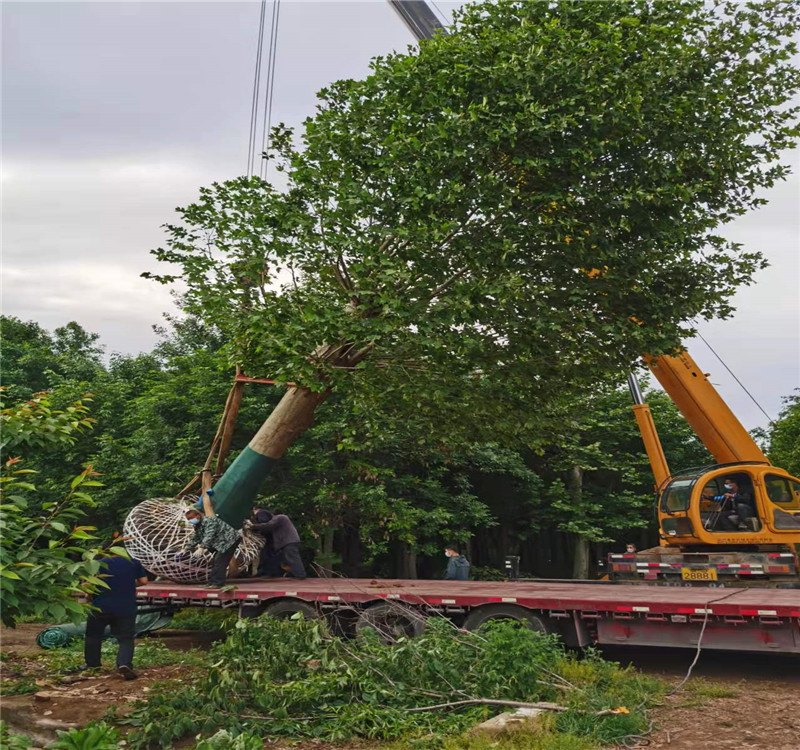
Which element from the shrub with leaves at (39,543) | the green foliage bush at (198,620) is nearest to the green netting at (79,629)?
the green foliage bush at (198,620)

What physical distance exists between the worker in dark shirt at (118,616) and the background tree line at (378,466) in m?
4.71

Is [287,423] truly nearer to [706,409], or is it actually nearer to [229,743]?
[229,743]

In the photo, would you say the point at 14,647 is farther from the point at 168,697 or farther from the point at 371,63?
the point at 371,63

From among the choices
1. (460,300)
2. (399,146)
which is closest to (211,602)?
(460,300)

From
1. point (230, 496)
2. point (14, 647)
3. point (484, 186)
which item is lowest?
point (14, 647)

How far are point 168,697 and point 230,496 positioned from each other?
5822 mm

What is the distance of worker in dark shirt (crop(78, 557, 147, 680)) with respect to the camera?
31.2 feet

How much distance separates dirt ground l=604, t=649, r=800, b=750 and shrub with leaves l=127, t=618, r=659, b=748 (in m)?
0.35

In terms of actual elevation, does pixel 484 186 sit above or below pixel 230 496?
above

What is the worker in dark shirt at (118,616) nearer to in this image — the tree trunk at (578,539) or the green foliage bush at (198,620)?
the green foliage bush at (198,620)

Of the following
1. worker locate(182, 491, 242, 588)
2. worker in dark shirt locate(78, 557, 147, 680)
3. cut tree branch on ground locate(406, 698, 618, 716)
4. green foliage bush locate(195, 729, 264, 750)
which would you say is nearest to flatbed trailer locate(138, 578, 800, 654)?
worker locate(182, 491, 242, 588)

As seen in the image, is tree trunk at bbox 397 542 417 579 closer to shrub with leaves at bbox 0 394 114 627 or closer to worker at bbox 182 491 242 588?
worker at bbox 182 491 242 588

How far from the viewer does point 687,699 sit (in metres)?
8.08

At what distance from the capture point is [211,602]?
1199 centimetres
